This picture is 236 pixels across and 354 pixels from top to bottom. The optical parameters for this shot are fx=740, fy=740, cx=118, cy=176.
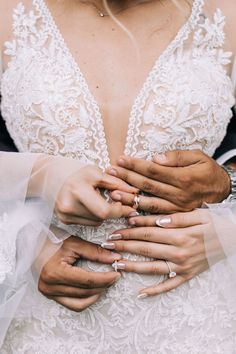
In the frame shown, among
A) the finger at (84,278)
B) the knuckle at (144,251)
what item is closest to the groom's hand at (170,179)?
the knuckle at (144,251)

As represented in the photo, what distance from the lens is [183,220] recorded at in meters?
2.01

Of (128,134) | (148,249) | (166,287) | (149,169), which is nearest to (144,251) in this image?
(148,249)

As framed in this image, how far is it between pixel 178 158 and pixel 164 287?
0.35 meters

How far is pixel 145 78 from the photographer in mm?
2105

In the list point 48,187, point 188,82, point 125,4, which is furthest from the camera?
point 125,4

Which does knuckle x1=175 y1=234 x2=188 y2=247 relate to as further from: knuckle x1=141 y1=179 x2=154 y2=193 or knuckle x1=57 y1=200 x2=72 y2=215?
knuckle x1=57 y1=200 x2=72 y2=215

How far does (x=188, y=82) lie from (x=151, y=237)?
45 centimetres

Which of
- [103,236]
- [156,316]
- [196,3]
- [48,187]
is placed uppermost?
[196,3]

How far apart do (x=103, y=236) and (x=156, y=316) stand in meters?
0.26

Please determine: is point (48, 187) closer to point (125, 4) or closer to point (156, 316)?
point (156, 316)

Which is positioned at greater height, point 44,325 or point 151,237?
point 151,237

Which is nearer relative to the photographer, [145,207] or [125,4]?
[145,207]

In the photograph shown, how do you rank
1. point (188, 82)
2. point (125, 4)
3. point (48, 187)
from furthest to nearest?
point (125, 4) < point (188, 82) < point (48, 187)

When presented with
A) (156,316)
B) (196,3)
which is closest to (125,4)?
(196,3)
